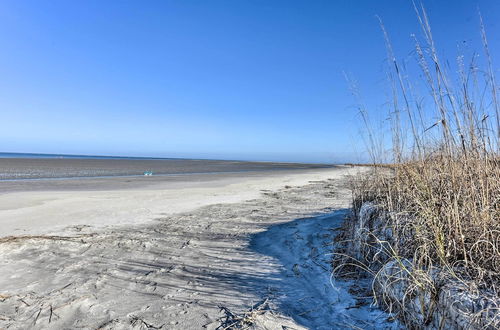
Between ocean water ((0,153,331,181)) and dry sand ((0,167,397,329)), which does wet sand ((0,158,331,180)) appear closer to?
ocean water ((0,153,331,181))

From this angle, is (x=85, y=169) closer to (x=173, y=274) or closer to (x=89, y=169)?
(x=89, y=169)

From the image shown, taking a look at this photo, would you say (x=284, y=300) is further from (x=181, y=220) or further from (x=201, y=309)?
(x=181, y=220)

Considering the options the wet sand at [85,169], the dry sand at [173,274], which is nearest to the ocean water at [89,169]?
the wet sand at [85,169]

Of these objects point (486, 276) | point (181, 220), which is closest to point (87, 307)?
point (486, 276)

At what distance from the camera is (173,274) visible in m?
2.73

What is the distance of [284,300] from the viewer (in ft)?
7.29

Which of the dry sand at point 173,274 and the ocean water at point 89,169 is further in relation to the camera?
the ocean water at point 89,169

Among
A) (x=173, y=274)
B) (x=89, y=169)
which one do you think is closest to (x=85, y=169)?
(x=89, y=169)

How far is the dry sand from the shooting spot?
1.98m

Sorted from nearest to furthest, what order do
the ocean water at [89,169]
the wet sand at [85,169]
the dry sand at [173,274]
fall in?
the dry sand at [173,274], the ocean water at [89,169], the wet sand at [85,169]

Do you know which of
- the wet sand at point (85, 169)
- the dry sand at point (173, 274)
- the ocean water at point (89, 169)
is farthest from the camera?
the wet sand at point (85, 169)

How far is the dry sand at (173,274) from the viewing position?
1983mm

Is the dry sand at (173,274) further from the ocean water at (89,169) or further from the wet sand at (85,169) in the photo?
the wet sand at (85,169)

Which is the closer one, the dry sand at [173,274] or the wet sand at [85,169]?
the dry sand at [173,274]
